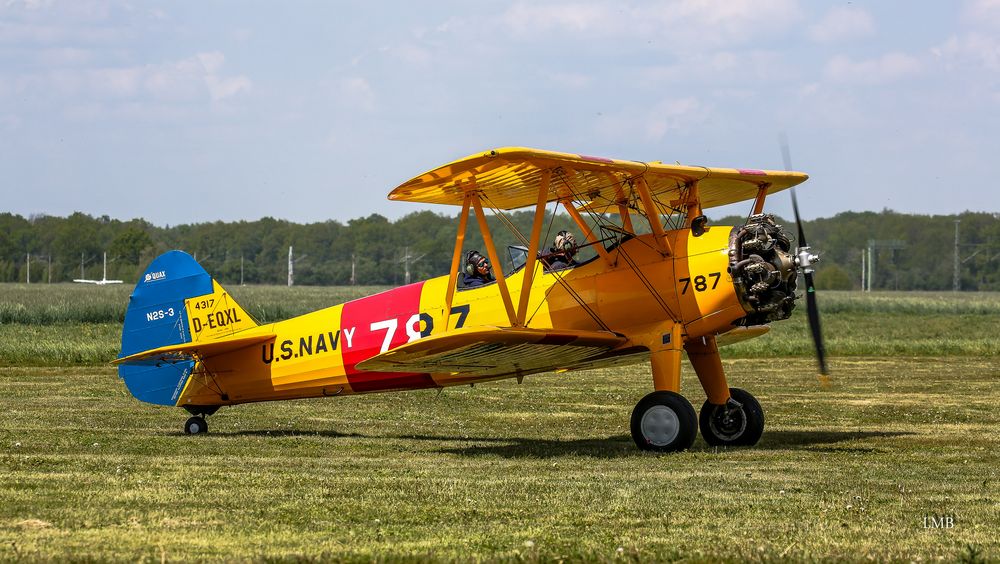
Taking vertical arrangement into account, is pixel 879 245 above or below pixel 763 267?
above

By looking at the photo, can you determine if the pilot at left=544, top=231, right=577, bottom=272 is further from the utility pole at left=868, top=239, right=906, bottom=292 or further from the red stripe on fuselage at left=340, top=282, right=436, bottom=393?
the utility pole at left=868, top=239, right=906, bottom=292

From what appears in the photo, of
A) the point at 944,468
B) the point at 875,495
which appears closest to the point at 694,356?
the point at 944,468

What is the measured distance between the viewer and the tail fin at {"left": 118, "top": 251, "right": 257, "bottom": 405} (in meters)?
16.2

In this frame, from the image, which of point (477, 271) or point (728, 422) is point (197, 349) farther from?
point (728, 422)

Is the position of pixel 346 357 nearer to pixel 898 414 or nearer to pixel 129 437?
pixel 129 437

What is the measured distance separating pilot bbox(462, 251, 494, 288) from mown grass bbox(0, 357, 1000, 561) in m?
1.92

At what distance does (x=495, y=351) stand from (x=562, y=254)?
64.2 inches

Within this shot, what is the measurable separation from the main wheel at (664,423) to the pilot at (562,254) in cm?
196

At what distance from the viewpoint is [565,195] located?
14000mm

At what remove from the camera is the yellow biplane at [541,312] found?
12.7 m

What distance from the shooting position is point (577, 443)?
570 inches

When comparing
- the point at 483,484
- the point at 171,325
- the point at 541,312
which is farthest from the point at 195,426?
the point at 483,484

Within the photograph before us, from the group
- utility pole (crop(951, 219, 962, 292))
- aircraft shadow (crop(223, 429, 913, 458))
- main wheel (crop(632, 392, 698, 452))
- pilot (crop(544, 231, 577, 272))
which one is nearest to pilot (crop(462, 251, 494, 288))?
pilot (crop(544, 231, 577, 272))

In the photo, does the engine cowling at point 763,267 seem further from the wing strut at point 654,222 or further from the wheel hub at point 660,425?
the wheel hub at point 660,425
